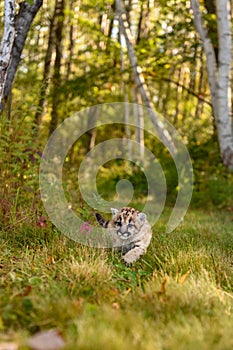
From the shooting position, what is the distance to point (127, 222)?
22.8ft

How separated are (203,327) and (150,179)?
10.8 meters

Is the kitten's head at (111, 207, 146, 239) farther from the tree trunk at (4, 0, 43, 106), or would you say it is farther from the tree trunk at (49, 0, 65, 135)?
the tree trunk at (49, 0, 65, 135)

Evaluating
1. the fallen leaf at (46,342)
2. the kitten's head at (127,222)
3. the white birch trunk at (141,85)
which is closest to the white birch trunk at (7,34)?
the kitten's head at (127,222)

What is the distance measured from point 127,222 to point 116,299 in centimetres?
217

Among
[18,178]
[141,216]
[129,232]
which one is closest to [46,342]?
[129,232]

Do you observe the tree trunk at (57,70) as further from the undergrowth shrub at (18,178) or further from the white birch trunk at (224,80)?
the undergrowth shrub at (18,178)

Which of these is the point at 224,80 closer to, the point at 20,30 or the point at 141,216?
the point at 20,30

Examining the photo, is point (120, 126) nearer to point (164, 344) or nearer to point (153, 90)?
point (153, 90)

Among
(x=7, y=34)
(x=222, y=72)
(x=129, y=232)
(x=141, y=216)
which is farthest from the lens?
(x=222, y=72)

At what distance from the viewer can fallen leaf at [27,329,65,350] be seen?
3.57 meters

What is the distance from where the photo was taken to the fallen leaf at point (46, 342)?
11.7 ft

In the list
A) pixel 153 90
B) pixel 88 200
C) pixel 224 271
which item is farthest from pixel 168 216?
pixel 153 90

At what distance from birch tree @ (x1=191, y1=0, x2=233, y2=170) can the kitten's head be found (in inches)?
263

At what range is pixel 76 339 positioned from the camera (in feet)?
12.9
